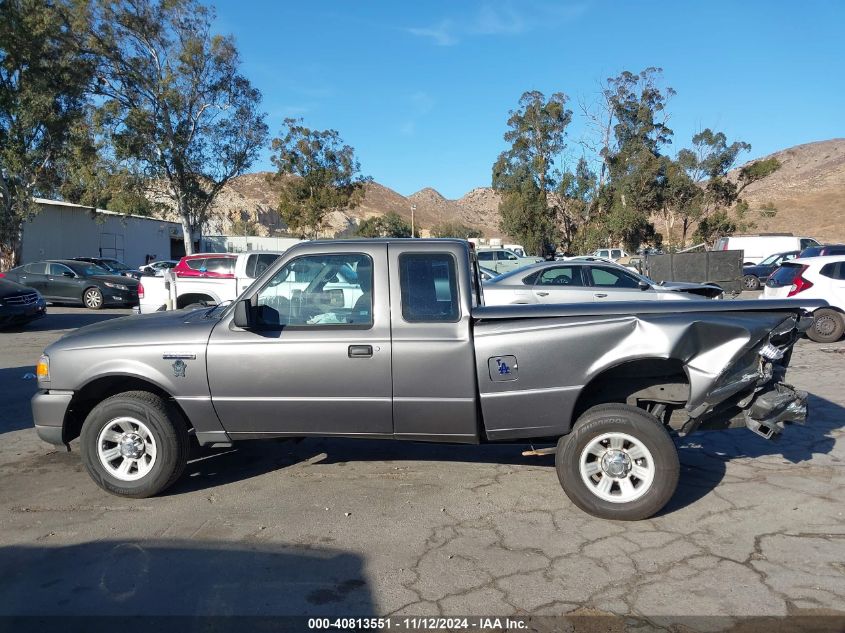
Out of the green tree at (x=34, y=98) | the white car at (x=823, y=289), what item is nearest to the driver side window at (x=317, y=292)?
the white car at (x=823, y=289)

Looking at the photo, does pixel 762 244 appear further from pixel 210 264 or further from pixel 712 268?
pixel 210 264

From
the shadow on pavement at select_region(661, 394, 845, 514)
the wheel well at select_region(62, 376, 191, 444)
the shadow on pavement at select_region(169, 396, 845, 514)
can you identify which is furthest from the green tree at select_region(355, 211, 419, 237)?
the wheel well at select_region(62, 376, 191, 444)

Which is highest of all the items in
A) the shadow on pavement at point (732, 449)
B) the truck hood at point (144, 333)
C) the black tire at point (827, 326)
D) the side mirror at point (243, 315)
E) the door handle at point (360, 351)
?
the side mirror at point (243, 315)

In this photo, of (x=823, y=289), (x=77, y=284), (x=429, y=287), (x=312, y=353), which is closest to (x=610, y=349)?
(x=429, y=287)

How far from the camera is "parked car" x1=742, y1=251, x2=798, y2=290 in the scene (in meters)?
25.7

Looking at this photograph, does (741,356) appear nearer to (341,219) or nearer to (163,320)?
(163,320)

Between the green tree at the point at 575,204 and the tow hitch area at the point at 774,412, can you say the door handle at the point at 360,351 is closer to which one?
the tow hitch area at the point at 774,412

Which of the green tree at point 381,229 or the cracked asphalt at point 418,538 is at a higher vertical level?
the green tree at point 381,229

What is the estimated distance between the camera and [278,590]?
12.7 ft

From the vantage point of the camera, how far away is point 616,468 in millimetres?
4738

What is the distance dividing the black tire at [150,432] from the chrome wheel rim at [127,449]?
3 cm

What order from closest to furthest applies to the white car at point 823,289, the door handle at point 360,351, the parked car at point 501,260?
the door handle at point 360,351, the white car at point 823,289, the parked car at point 501,260

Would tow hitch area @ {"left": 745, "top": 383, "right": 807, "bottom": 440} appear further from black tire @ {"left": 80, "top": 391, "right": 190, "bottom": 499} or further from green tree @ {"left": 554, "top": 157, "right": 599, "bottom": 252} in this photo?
green tree @ {"left": 554, "top": 157, "right": 599, "bottom": 252}

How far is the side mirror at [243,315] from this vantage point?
16.0ft
